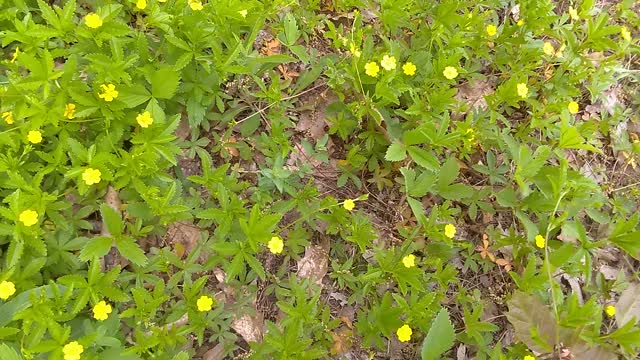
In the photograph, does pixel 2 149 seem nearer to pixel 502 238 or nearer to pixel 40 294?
Answer: pixel 40 294

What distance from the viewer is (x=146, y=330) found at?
2404mm

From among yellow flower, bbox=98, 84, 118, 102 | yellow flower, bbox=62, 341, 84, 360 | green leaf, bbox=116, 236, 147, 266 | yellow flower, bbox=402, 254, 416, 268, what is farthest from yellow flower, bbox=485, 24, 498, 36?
→ yellow flower, bbox=62, 341, 84, 360

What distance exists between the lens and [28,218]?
7.29 feet

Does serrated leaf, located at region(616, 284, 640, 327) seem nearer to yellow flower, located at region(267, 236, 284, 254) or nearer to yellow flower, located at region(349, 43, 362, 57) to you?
yellow flower, located at region(267, 236, 284, 254)

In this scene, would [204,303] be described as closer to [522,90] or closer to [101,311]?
[101,311]

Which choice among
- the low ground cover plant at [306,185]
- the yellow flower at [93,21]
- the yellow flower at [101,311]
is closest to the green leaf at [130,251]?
the low ground cover plant at [306,185]

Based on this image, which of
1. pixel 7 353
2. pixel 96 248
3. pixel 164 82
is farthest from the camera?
pixel 164 82

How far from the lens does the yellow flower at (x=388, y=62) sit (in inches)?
112

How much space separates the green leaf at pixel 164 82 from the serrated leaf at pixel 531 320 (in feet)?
6.49

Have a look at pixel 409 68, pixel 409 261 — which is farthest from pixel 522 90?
pixel 409 261

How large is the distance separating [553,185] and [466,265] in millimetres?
640

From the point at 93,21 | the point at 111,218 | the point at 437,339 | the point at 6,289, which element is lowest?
the point at 437,339

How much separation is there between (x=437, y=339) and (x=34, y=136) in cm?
211

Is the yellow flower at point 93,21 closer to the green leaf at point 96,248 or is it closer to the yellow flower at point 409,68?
the green leaf at point 96,248
